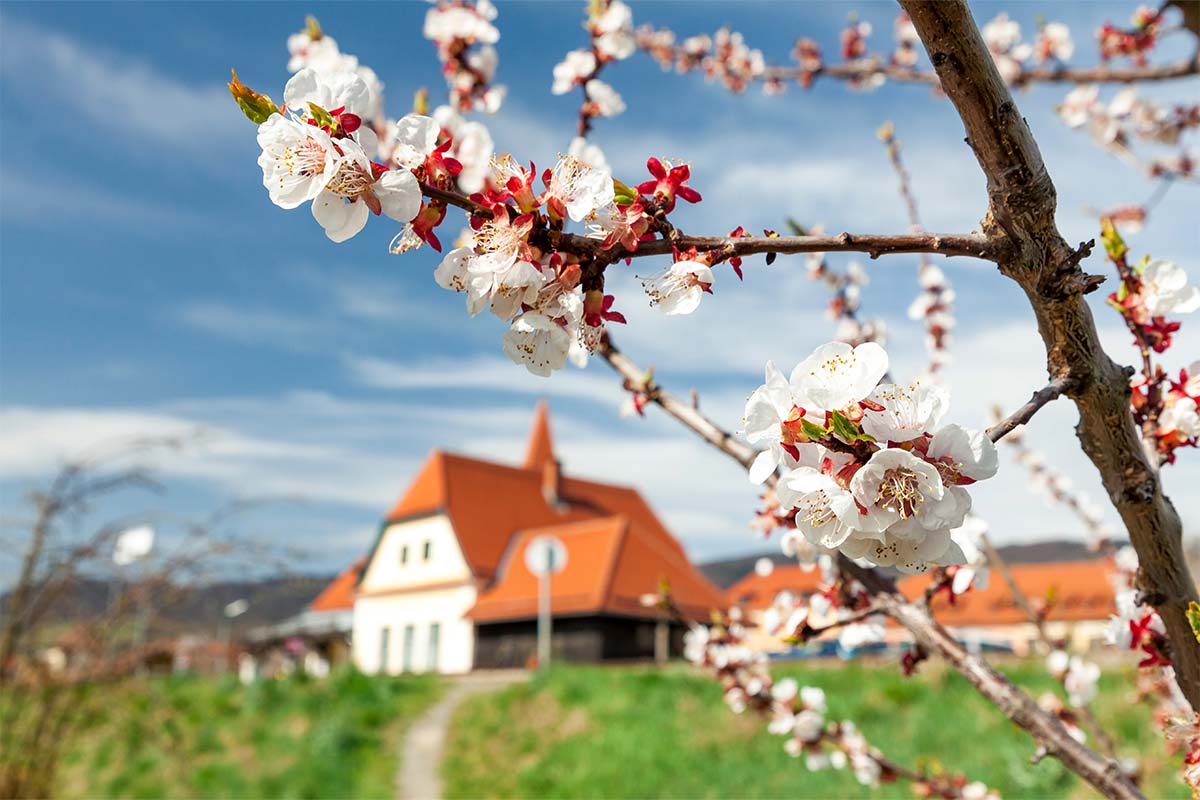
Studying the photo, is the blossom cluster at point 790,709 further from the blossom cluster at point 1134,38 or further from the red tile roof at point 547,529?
the red tile roof at point 547,529

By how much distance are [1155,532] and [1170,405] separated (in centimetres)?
25

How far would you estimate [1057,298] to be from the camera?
3.62ft

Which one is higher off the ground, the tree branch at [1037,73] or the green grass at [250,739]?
the tree branch at [1037,73]

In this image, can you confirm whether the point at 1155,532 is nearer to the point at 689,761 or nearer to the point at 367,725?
the point at 689,761

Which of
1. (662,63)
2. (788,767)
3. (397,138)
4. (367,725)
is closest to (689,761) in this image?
(788,767)

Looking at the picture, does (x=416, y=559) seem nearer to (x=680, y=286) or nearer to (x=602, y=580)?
(x=602, y=580)

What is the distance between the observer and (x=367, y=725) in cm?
1016

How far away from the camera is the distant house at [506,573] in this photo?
1789 centimetres

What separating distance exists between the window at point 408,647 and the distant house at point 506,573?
4cm

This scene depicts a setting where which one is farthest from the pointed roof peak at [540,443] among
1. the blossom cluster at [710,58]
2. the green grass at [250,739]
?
the blossom cluster at [710,58]

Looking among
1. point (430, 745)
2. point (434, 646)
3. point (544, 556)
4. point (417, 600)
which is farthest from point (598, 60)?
point (417, 600)

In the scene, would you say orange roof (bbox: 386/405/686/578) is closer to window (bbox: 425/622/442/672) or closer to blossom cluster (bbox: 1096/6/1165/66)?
window (bbox: 425/622/442/672)

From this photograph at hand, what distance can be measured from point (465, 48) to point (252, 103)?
233 centimetres

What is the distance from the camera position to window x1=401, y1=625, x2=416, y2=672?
71.2 ft
